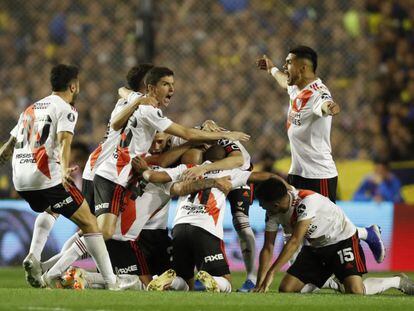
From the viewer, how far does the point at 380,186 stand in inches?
606

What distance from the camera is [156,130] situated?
34.4 ft

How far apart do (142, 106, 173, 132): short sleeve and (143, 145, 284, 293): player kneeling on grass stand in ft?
1.42

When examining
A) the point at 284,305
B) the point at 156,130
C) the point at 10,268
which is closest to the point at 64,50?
the point at 10,268

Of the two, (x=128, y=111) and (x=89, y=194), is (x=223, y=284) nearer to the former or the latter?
(x=128, y=111)

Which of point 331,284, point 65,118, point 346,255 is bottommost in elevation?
point 331,284

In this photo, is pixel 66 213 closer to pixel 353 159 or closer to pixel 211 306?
pixel 211 306

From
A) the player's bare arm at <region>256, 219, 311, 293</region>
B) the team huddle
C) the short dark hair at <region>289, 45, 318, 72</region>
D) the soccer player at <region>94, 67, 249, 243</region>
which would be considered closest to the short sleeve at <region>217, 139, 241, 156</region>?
the team huddle

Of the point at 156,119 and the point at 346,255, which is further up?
the point at 156,119

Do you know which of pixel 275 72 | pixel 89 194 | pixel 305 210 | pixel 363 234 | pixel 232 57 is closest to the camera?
pixel 305 210

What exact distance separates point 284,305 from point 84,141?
25.7 ft

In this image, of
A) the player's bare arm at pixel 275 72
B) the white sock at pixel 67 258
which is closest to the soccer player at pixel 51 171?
the white sock at pixel 67 258

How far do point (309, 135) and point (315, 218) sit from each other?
4.35 feet

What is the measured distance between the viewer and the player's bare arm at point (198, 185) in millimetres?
10188

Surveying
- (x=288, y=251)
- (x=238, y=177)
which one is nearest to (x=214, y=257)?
(x=288, y=251)
